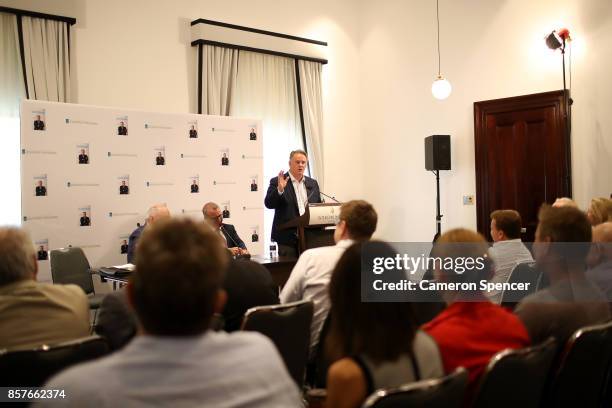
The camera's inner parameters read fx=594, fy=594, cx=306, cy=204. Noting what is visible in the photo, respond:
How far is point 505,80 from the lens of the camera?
7.41 m

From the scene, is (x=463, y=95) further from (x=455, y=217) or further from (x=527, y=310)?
(x=527, y=310)

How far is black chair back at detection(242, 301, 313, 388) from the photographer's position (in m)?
2.71

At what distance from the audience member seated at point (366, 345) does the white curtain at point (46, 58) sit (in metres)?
5.31

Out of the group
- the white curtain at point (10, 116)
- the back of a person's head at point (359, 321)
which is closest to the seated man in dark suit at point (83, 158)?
the white curtain at point (10, 116)

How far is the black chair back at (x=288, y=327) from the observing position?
2707 mm

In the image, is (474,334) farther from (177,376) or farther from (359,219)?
(359,219)

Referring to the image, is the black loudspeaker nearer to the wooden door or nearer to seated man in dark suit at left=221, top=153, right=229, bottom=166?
the wooden door

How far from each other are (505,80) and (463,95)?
0.62 m

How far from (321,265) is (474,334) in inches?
50.6

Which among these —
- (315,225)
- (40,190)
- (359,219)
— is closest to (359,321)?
(359,219)

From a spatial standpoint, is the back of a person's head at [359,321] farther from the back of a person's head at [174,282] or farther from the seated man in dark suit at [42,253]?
the seated man in dark suit at [42,253]

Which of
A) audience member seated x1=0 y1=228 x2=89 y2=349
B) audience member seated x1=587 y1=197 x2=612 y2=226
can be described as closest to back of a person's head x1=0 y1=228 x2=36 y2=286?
audience member seated x1=0 y1=228 x2=89 y2=349

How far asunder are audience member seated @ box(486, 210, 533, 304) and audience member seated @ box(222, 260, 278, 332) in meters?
1.59

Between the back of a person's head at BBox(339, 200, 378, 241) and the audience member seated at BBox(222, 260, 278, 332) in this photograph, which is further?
the back of a person's head at BBox(339, 200, 378, 241)
